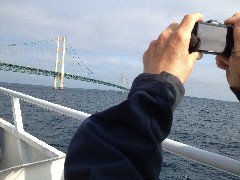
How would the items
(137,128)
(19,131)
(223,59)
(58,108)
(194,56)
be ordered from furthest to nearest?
1. (19,131)
2. (58,108)
3. (223,59)
4. (194,56)
5. (137,128)

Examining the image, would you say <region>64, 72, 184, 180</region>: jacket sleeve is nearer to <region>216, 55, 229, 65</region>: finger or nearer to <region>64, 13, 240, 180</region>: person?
<region>64, 13, 240, 180</region>: person

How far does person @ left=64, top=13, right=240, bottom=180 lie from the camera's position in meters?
0.60

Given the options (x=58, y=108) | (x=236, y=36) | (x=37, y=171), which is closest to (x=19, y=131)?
(x=58, y=108)

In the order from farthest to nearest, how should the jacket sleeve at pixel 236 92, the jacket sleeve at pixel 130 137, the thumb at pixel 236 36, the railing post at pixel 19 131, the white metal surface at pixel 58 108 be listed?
the railing post at pixel 19 131 < the white metal surface at pixel 58 108 < the jacket sleeve at pixel 236 92 < the thumb at pixel 236 36 < the jacket sleeve at pixel 130 137

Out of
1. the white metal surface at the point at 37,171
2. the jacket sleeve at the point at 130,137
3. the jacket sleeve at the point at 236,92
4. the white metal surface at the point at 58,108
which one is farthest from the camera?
the white metal surface at the point at 58,108

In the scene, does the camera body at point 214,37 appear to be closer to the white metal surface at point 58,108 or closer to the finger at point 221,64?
the finger at point 221,64

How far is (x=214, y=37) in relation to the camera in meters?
0.74

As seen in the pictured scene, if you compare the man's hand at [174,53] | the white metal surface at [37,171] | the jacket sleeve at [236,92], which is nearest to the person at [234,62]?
the jacket sleeve at [236,92]

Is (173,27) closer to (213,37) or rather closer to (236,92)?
(213,37)

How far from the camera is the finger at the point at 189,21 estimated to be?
68 cm

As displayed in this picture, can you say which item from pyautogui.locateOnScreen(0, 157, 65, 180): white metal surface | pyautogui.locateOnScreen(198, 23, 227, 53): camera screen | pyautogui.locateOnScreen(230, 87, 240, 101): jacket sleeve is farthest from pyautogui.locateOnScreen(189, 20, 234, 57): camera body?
pyautogui.locateOnScreen(0, 157, 65, 180): white metal surface

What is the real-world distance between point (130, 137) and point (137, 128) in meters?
0.02

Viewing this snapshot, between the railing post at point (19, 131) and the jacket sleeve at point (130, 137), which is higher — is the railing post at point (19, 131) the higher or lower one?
the lower one

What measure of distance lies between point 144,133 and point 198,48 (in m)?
0.26
